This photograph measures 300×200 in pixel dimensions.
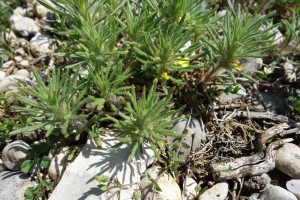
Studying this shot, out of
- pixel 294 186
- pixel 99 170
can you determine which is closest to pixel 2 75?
pixel 99 170

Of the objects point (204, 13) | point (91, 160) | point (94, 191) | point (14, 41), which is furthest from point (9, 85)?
point (204, 13)

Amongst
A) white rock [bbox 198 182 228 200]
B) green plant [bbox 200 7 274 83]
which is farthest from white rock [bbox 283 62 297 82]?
white rock [bbox 198 182 228 200]

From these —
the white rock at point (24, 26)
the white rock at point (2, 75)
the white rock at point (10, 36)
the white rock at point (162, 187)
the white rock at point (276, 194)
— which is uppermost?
the white rock at point (24, 26)

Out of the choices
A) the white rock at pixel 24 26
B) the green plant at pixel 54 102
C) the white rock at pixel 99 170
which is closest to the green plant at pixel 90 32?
the green plant at pixel 54 102

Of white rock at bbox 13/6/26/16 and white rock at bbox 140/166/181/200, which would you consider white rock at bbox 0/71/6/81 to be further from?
white rock at bbox 140/166/181/200

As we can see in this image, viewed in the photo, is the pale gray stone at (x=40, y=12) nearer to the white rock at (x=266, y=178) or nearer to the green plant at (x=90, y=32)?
the green plant at (x=90, y=32)

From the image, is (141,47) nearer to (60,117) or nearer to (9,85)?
(60,117)

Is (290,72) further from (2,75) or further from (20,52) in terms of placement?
(2,75)
